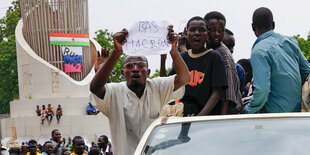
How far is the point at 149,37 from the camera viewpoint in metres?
5.40

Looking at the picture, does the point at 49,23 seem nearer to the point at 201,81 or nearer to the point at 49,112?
the point at 49,112

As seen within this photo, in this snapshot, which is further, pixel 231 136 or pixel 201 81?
pixel 201 81

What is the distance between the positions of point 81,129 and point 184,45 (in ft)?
101

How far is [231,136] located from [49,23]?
121ft

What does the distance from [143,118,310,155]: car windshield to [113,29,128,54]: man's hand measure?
1245mm

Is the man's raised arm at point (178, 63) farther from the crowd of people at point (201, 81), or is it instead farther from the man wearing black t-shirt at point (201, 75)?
the man wearing black t-shirt at point (201, 75)

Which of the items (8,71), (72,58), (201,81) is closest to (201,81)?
(201,81)

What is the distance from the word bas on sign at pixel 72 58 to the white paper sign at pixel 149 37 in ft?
113

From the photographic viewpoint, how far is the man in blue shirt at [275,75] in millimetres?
5688

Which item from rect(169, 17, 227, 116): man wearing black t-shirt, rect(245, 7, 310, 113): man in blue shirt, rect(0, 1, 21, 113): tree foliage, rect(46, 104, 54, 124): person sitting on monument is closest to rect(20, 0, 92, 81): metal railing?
rect(46, 104, 54, 124): person sitting on monument

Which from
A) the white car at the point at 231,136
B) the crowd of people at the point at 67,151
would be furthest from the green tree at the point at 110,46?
the white car at the point at 231,136

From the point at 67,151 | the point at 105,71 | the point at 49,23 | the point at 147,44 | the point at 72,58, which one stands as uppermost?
the point at 147,44

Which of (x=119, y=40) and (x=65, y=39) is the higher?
(x=119, y=40)

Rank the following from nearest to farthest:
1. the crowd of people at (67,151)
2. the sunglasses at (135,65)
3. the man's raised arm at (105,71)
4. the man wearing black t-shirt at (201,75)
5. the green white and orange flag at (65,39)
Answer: the man's raised arm at (105,71)
the sunglasses at (135,65)
the man wearing black t-shirt at (201,75)
the crowd of people at (67,151)
the green white and orange flag at (65,39)
